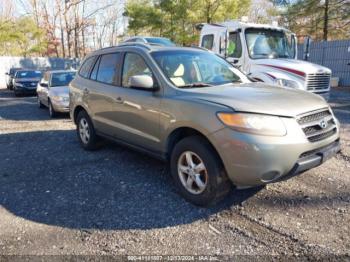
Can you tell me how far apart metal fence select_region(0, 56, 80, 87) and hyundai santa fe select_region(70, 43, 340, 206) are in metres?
25.7

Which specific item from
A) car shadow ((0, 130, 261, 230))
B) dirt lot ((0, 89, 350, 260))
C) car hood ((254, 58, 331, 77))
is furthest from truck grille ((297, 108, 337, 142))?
car hood ((254, 58, 331, 77))

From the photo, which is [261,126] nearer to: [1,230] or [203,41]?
[1,230]

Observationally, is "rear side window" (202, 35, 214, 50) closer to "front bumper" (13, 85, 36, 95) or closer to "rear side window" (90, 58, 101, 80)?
"rear side window" (90, 58, 101, 80)

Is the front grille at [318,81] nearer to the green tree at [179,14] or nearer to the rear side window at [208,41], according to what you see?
the rear side window at [208,41]

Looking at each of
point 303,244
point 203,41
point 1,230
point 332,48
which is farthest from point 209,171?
point 332,48

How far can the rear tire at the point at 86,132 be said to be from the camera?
19.2 ft

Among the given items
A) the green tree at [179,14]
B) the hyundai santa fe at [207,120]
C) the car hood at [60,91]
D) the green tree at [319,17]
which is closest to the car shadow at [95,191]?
the hyundai santa fe at [207,120]

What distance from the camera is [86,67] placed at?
6.06 metres

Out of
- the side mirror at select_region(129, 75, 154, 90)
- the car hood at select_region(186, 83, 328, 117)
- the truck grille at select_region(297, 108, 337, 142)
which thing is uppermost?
the side mirror at select_region(129, 75, 154, 90)

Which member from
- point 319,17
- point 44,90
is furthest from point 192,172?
point 319,17

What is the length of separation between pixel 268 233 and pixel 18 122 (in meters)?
8.52

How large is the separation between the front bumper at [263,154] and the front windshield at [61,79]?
28.2 feet

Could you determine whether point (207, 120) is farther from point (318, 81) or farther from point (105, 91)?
point (318, 81)

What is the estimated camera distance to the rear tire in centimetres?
584
